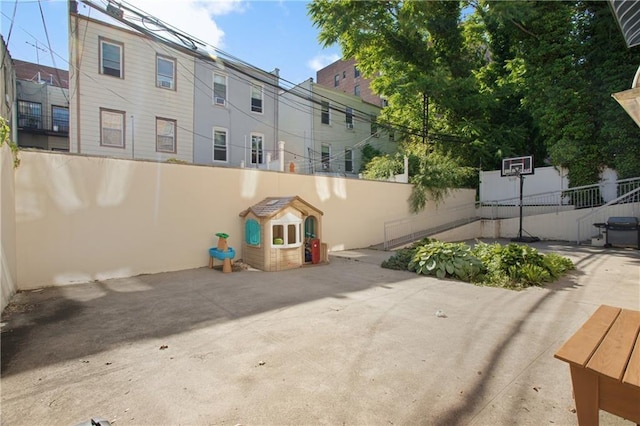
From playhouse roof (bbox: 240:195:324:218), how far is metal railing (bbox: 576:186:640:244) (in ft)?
37.5

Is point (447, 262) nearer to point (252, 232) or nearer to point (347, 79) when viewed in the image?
point (252, 232)

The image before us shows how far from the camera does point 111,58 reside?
12516 mm

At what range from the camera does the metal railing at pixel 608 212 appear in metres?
11.8

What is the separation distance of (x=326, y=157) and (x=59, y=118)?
15012mm

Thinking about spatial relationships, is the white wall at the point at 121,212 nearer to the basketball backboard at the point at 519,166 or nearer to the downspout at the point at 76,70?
the downspout at the point at 76,70

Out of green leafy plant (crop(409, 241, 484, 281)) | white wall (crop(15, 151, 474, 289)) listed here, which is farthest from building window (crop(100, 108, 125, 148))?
green leafy plant (crop(409, 241, 484, 281))

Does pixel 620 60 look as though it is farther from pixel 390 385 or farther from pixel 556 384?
pixel 390 385

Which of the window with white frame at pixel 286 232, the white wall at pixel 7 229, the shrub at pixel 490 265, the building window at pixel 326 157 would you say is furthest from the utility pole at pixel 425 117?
the white wall at pixel 7 229

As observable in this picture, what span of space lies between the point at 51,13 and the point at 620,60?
19186 mm

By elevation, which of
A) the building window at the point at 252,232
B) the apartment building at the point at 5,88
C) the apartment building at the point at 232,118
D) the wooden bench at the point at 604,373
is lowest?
the wooden bench at the point at 604,373

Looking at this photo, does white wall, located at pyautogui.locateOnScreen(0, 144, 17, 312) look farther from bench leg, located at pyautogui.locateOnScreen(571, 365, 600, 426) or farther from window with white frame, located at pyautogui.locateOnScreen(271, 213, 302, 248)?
bench leg, located at pyautogui.locateOnScreen(571, 365, 600, 426)

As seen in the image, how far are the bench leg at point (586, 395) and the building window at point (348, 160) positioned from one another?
18.0 m

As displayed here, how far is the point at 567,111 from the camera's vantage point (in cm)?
1364

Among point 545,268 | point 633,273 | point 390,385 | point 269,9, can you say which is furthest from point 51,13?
point 633,273
